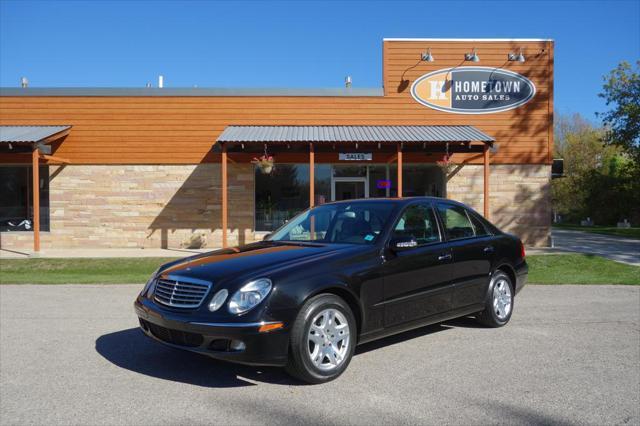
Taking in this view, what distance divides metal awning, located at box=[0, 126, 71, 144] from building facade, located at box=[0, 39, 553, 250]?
1.13 feet

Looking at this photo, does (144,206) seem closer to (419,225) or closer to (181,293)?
(419,225)

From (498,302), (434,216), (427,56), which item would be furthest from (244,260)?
(427,56)

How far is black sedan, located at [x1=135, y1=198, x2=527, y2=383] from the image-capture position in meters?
4.10

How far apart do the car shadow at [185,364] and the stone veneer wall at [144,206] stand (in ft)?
35.6

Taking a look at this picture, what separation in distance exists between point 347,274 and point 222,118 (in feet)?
43.1

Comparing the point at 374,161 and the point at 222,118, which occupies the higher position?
the point at 222,118

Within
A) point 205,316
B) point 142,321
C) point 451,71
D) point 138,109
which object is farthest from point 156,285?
point 451,71

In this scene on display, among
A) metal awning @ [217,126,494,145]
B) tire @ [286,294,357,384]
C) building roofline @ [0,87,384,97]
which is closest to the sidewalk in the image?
metal awning @ [217,126,494,145]

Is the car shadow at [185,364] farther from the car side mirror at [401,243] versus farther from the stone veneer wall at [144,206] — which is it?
the stone veneer wall at [144,206]

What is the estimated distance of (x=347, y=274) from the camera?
4590 mm

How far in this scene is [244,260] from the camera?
15.3ft

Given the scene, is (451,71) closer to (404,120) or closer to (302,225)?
(404,120)

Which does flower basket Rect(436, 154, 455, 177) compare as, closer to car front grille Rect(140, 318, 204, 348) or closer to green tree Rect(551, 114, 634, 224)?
car front grille Rect(140, 318, 204, 348)

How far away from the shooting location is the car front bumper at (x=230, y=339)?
3986mm
